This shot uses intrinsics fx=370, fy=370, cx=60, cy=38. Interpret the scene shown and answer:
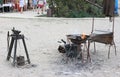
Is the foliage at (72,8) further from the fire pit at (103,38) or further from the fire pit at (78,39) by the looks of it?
the fire pit at (78,39)

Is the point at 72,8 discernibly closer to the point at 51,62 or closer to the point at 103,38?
the point at 103,38

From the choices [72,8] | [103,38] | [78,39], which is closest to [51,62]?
[78,39]

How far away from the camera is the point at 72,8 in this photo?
22094 mm

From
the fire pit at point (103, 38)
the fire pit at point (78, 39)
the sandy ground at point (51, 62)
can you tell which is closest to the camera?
the sandy ground at point (51, 62)

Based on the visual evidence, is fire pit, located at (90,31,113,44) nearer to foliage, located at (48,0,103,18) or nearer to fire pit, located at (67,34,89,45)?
fire pit, located at (67,34,89,45)

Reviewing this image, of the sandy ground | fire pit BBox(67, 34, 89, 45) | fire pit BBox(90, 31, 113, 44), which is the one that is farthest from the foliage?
fire pit BBox(67, 34, 89, 45)

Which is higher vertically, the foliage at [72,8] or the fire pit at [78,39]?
the foliage at [72,8]

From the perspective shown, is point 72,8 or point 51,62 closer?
point 51,62

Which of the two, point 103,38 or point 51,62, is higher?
point 103,38

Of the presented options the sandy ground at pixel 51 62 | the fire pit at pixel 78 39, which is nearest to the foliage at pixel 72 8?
the sandy ground at pixel 51 62

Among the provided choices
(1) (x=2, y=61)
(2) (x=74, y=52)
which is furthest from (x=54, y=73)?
(1) (x=2, y=61)

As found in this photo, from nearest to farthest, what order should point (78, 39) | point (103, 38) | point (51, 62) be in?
1. point (78, 39)
2. point (51, 62)
3. point (103, 38)

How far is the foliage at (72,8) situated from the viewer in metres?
21.5

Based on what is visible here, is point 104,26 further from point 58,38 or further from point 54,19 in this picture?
point 58,38
